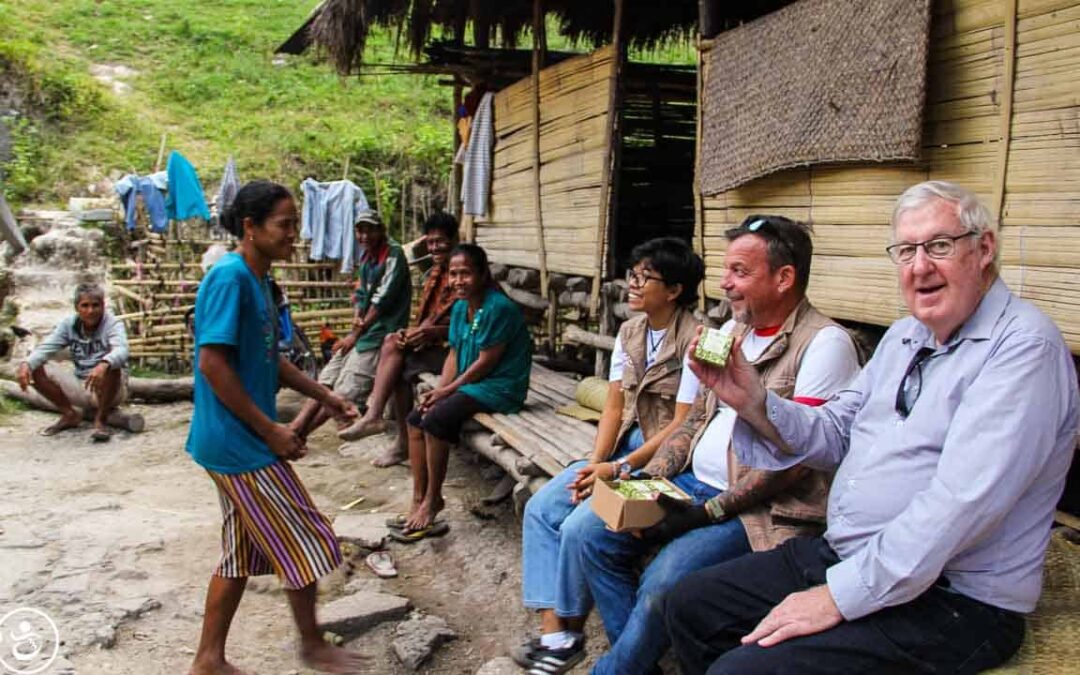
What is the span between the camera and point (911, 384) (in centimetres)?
221

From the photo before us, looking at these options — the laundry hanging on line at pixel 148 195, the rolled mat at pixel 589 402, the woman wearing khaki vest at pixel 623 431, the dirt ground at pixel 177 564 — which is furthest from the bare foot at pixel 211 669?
the laundry hanging on line at pixel 148 195

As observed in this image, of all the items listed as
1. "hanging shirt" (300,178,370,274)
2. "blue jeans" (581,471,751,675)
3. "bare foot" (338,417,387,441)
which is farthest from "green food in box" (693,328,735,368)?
"hanging shirt" (300,178,370,274)

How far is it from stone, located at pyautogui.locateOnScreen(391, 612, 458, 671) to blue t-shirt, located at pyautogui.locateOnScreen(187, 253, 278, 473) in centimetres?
111

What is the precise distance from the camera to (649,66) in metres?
6.97

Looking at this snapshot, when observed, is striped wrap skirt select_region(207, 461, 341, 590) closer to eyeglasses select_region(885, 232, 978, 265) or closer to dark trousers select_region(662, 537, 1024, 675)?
dark trousers select_region(662, 537, 1024, 675)

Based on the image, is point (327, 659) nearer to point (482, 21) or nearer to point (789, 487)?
point (789, 487)

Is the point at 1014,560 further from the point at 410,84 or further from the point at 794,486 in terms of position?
the point at 410,84

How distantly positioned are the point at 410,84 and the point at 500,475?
15.4 metres

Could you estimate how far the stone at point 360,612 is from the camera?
3.89 m

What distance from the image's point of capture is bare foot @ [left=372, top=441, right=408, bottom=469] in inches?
255

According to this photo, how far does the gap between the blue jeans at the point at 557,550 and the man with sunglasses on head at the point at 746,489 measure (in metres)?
0.12

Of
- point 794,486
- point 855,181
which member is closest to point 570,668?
point 794,486

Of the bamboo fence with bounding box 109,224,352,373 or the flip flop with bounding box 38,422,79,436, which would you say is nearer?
the flip flop with bounding box 38,422,79,436

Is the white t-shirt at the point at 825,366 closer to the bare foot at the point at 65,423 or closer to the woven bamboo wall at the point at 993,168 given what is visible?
the woven bamboo wall at the point at 993,168
